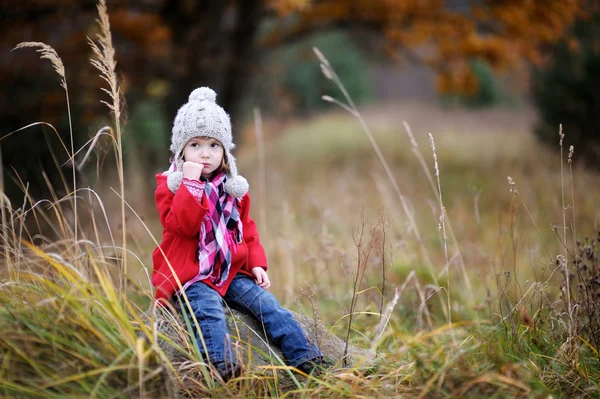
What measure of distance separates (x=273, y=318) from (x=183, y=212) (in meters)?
0.61

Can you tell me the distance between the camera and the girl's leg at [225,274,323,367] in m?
2.16

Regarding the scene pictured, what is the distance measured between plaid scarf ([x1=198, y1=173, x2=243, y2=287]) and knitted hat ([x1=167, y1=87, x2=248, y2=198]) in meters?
0.06

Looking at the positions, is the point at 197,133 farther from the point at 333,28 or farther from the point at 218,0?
the point at 333,28

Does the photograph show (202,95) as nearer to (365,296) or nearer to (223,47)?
(365,296)

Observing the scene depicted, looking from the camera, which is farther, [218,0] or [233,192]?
[218,0]

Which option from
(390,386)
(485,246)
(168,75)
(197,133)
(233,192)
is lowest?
(485,246)

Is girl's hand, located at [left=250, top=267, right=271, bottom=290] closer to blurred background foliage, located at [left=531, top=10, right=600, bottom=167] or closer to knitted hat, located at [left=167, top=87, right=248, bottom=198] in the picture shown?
knitted hat, located at [left=167, top=87, right=248, bottom=198]

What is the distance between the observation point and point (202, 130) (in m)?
2.16

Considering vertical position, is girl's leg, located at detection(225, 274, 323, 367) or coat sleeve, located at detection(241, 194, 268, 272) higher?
coat sleeve, located at detection(241, 194, 268, 272)

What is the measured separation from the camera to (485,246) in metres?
5.28

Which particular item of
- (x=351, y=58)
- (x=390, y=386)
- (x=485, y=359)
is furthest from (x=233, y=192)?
(x=351, y=58)

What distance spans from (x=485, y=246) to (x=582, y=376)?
324 centimetres

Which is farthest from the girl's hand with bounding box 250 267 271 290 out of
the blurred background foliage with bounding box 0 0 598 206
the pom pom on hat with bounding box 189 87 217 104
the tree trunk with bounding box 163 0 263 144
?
the tree trunk with bounding box 163 0 263 144

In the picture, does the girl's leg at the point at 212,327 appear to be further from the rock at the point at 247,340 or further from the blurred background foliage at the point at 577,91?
the blurred background foliage at the point at 577,91
